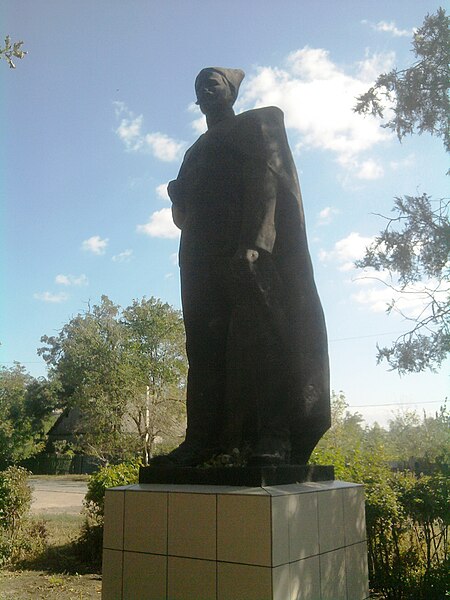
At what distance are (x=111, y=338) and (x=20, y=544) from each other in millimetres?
20653

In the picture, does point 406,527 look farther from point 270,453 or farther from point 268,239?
point 268,239

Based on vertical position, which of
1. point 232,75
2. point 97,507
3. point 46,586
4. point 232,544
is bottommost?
point 46,586

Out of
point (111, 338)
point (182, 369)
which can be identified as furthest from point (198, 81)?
point (111, 338)

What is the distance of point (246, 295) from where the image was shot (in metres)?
3.44

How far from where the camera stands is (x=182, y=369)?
79.9 feet

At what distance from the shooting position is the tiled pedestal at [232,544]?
2592mm

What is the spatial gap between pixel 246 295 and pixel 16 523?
7970 millimetres

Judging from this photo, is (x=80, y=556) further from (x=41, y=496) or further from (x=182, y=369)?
(x=182, y=369)

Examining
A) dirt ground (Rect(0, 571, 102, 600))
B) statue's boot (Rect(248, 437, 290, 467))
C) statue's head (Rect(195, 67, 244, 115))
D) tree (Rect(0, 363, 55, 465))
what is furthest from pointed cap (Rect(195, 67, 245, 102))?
tree (Rect(0, 363, 55, 465))

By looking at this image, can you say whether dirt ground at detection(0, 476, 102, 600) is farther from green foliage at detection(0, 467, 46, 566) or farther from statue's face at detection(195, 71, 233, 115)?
statue's face at detection(195, 71, 233, 115)

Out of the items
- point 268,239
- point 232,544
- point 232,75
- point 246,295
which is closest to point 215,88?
point 232,75

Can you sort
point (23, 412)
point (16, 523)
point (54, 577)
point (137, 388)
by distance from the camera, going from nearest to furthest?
point (54, 577)
point (16, 523)
point (137, 388)
point (23, 412)

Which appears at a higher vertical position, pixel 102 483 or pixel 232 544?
pixel 232 544

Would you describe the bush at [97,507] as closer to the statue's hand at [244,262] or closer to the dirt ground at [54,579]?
the dirt ground at [54,579]
